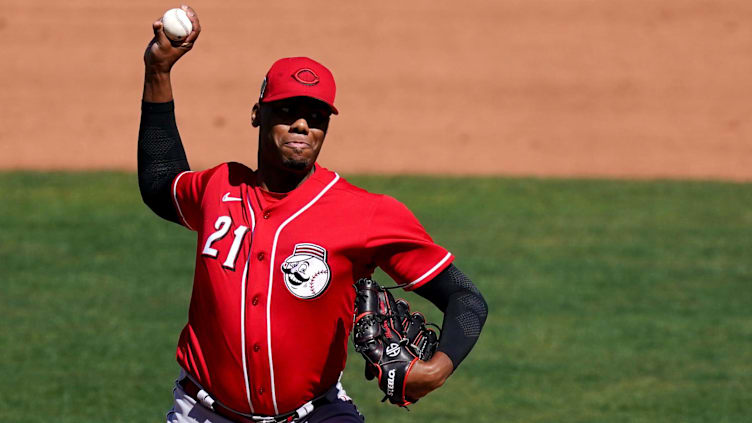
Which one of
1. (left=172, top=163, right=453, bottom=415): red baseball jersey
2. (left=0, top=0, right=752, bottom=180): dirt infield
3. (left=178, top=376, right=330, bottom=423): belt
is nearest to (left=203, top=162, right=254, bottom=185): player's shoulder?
(left=172, top=163, right=453, bottom=415): red baseball jersey

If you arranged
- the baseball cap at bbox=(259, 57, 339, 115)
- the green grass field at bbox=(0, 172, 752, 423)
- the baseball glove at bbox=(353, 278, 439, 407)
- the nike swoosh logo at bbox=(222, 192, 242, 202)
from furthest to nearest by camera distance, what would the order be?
the green grass field at bbox=(0, 172, 752, 423)
the nike swoosh logo at bbox=(222, 192, 242, 202)
the baseball cap at bbox=(259, 57, 339, 115)
the baseball glove at bbox=(353, 278, 439, 407)

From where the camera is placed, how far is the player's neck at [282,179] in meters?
4.84

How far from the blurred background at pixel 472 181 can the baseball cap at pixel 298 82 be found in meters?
4.87

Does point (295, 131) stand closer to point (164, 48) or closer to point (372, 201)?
point (372, 201)

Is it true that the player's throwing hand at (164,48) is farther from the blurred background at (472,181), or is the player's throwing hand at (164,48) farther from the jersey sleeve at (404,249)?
the blurred background at (472,181)

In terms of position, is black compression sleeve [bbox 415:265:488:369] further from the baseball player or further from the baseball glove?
the baseball glove

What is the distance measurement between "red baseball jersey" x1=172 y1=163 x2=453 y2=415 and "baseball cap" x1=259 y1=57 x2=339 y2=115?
35 centimetres

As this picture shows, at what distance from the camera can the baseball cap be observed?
184 inches

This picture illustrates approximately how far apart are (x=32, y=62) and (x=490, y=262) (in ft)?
38.8

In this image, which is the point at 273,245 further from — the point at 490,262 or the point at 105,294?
the point at 490,262

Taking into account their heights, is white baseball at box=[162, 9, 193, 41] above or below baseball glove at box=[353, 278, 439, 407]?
above

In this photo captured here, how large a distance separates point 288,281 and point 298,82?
2.41 ft

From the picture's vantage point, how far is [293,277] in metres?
4.57

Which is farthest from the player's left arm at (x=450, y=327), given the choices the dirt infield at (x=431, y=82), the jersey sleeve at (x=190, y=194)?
the dirt infield at (x=431, y=82)
